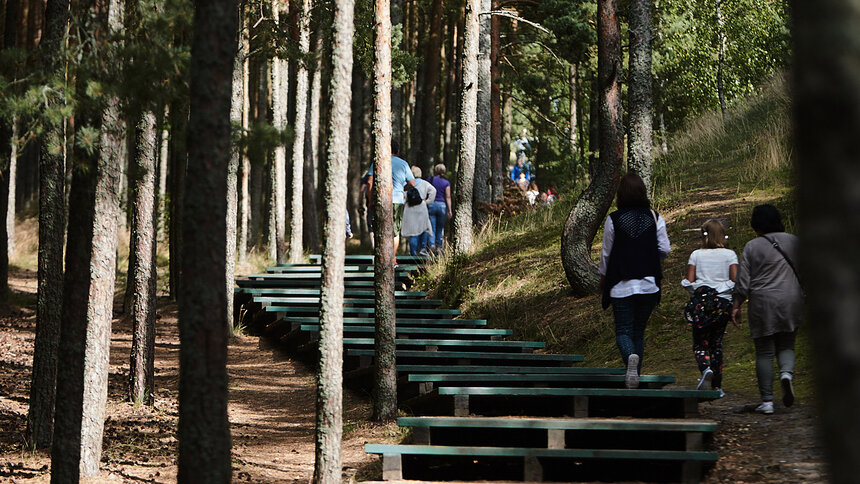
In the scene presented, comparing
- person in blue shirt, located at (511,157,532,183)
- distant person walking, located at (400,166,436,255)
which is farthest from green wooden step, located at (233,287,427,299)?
person in blue shirt, located at (511,157,532,183)

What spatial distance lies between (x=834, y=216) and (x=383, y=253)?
7636mm

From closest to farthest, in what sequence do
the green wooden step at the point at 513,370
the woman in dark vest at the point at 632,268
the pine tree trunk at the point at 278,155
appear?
the woman in dark vest at the point at 632,268, the green wooden step at the point at 513,370, the pine tree trunk at the point at 278,155

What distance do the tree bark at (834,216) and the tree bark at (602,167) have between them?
11.3 meters

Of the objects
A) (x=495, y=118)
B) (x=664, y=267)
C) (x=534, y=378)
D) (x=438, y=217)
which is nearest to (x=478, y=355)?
(x=534, y=378)

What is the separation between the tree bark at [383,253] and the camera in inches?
358

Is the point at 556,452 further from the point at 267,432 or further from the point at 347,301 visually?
the point at 347,301

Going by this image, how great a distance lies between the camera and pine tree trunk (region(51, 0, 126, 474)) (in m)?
6.26

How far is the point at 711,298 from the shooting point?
27.8 ft

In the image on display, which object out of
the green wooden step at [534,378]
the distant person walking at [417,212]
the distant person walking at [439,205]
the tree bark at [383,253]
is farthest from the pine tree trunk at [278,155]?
the green wooden step at [534,378]

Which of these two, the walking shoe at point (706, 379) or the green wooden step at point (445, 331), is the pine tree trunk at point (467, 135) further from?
the walking shoe at point (706, 379)

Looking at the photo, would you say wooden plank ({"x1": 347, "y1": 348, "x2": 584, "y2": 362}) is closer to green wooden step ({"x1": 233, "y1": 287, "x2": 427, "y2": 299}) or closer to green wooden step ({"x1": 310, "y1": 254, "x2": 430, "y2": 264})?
green wooden step ({"x1": 233, "y1": 287, "x2": 427, "y2": 299})

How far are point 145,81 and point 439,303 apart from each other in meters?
9.24

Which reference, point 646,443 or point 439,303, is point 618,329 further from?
point 439,303

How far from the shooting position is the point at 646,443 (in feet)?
23.9
